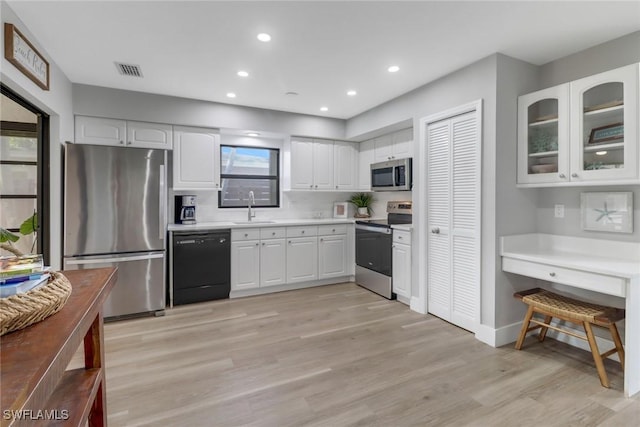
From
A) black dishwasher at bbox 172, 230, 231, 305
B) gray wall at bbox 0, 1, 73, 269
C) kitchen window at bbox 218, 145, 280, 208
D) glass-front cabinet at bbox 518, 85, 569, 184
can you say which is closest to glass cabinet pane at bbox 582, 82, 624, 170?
glass-front cabinet at bbox 518, 85, 569, 184

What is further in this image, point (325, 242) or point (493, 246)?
point (325, 242)

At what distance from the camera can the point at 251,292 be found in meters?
4.18

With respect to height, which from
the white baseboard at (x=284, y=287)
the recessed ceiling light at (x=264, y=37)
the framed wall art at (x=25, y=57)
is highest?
the recessed ceiling light at (x=264, y=37)

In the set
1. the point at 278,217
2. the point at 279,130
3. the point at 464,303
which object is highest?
the point at 279,130

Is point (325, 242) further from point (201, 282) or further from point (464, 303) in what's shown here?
point (464, 303)

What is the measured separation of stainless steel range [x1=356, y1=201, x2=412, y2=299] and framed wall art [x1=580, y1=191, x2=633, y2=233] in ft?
5.85

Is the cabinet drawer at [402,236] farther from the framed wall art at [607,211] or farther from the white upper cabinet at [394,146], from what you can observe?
the framed wall art at [607,211]

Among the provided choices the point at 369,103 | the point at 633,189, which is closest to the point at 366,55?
the point at 369,103

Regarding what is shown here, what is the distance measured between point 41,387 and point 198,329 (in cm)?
270

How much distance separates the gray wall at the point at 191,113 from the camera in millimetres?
3467

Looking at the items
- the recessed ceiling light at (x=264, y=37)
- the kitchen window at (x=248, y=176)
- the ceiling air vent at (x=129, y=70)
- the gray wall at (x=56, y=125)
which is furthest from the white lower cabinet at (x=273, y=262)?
the recessed ceiling light at (x=264, y=37)

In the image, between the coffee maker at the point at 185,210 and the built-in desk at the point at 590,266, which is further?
the coffee maker at the point at 185,210

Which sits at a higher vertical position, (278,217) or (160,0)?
(160,0)

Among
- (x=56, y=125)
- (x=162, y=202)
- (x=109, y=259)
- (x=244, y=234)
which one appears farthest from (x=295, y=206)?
(x=56, y=125)
